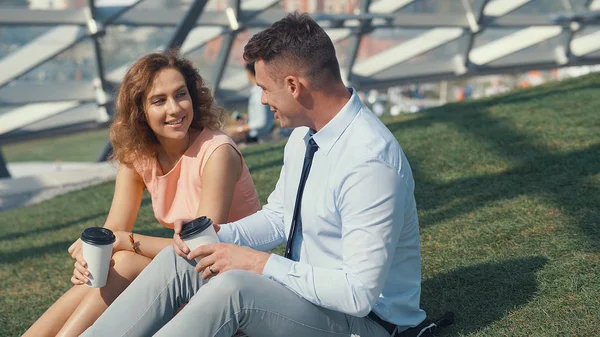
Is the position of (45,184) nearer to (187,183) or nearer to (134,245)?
(187,183)

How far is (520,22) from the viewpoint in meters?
11.7

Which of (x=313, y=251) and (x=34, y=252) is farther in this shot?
(x=34, y=252)

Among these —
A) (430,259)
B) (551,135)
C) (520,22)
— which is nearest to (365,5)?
(520,22)

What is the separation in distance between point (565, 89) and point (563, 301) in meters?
5.01

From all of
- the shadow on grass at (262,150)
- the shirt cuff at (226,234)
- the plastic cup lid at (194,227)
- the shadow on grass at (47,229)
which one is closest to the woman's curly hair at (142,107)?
the shirt cuff at (226,234)

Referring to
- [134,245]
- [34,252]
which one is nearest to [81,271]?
[134,245]

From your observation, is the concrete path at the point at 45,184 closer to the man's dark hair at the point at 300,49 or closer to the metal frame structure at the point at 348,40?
the metal frame structure at the point at 348,40

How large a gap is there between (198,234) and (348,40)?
29.6 ft

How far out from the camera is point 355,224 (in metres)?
1.98

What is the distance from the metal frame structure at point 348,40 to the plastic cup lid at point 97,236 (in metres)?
5.37

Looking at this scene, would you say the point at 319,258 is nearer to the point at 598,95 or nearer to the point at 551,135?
the point at 551,135

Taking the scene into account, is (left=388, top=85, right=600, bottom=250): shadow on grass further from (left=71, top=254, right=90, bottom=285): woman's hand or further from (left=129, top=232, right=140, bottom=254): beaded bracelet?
(left=71, top=254, right=90, bottom=285): woman's hand

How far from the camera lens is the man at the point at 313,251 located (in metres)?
1.99

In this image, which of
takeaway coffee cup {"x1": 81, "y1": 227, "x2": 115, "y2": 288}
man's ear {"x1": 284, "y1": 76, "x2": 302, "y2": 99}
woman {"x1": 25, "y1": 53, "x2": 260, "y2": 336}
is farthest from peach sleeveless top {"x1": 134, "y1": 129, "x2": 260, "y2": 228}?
man's ear {"x1": 284, "y1": 76, "x2": 302, "y2": 99}
